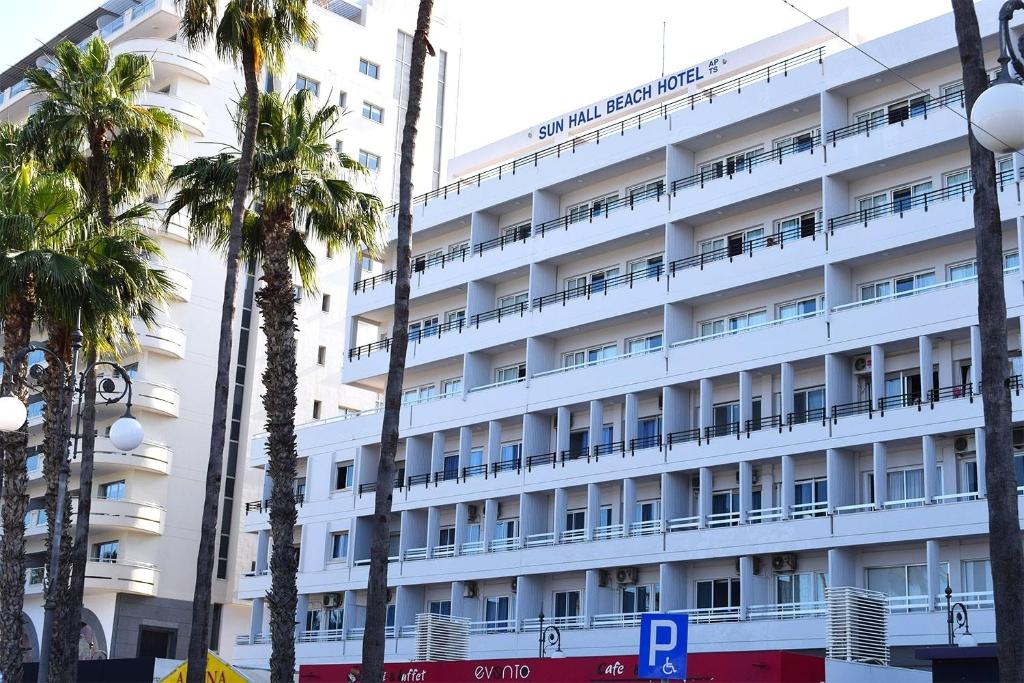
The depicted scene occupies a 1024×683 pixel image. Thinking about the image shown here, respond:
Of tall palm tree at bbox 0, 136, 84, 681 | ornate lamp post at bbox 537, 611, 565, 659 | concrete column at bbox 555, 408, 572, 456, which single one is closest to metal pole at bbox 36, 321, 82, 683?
tall palm tree at bbox 0, 136, 84, 681

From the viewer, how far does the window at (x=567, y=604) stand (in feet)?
166

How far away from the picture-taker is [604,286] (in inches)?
2085

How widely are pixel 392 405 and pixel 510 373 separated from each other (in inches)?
1242

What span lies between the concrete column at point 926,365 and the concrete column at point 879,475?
1995 millimetres

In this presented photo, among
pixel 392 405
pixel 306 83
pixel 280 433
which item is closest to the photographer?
pixel 392 405

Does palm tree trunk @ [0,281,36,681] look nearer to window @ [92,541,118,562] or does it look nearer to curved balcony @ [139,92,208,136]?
window @ [92,541,118,562]

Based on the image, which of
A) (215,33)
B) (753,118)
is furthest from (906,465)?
(215,33)

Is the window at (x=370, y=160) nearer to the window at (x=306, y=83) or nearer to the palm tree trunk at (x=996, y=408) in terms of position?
the window at (x=306, y=83)

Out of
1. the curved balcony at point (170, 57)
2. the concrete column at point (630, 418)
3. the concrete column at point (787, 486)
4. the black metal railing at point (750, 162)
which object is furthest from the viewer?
the curved balcony at point (170, 57)

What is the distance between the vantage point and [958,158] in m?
44.0

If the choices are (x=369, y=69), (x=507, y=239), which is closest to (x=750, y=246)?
(x=507, y=239)

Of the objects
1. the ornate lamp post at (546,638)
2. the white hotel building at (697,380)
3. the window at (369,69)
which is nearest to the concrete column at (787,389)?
the white hotel building at (697,380)

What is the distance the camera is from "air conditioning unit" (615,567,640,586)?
160 ft

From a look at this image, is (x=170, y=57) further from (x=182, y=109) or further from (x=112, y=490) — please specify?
(x=112, y=490)
